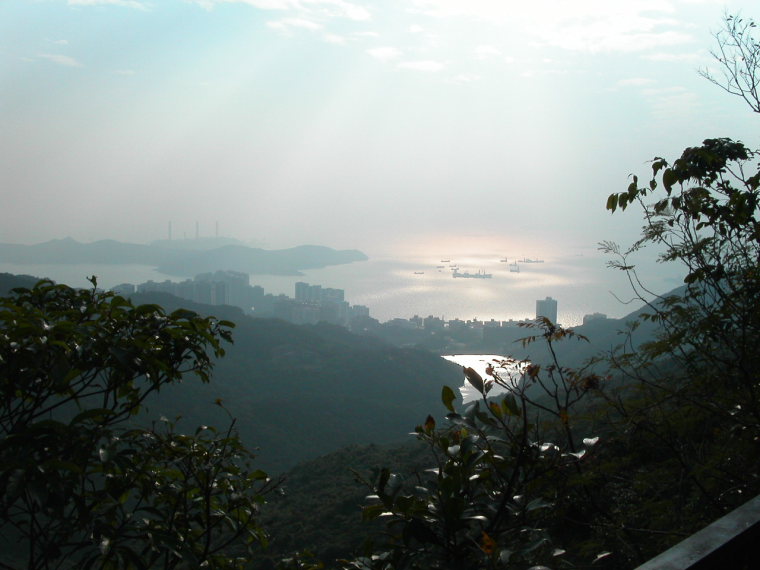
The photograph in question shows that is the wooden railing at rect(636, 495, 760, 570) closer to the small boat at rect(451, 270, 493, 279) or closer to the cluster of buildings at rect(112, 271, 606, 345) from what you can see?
the cluster of buildings at rect(112, 271, 606, 345)

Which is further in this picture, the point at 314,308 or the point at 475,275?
the point at 475,275

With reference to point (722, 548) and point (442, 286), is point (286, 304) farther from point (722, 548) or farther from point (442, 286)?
point (722, 548)

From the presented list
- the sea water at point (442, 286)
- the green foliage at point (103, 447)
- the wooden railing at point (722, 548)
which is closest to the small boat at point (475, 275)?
the sea water at point (442, 286)

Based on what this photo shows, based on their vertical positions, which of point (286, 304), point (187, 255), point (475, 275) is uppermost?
point (187, 255)

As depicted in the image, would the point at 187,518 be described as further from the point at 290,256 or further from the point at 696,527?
the point at 290,256

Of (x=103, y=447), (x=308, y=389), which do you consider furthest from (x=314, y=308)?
(x=103, y=447)

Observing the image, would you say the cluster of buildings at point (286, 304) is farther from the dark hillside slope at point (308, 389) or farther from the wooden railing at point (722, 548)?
the wooden railing at point (722, 548)

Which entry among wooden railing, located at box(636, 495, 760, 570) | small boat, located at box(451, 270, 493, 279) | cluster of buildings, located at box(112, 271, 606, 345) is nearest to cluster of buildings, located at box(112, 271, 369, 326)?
cluster of buildings, located at box(112, 271, 606, 345)
